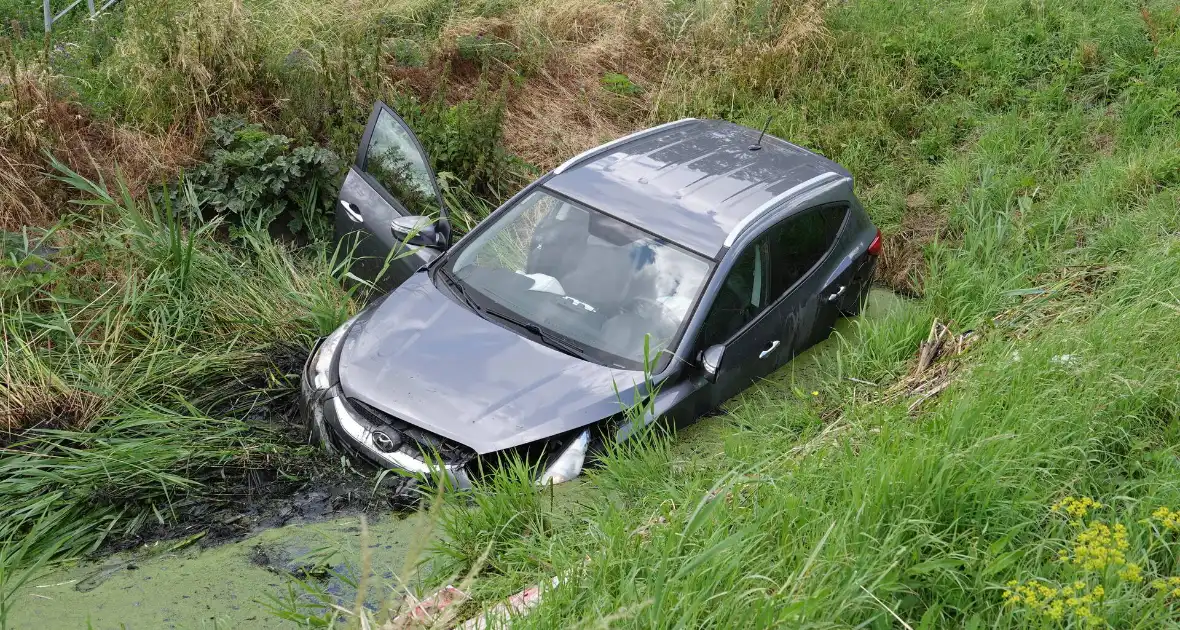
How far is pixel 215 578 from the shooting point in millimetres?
3846

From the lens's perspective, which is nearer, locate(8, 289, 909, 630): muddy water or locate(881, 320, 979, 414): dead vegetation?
locate(8, 289, 909, 630): muddy water

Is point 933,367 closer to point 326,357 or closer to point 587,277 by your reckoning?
point 587,277

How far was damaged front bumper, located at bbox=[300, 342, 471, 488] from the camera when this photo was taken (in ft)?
13.7

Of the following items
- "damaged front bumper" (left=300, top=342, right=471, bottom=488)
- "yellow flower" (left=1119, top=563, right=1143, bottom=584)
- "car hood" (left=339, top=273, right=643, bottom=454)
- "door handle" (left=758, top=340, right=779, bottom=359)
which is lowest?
"damaged front bumper" (left=300, top=342, right=471, bottom=488)

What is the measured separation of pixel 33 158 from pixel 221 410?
256 cm

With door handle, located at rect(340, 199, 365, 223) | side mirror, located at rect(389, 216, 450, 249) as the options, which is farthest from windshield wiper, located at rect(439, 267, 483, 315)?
door handle, located at rect(340, 199, 365, 223)

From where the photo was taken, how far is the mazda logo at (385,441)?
169 inches

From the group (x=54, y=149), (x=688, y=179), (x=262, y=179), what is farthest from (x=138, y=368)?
(x=688, y=179)

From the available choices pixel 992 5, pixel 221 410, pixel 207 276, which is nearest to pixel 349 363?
pixel 221 410

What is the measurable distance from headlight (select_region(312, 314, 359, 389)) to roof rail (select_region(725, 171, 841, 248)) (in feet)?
6.49

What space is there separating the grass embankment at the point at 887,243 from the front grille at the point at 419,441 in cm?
42

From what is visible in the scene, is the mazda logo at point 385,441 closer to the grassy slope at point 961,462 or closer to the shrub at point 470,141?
the grassy slope at point 961,462

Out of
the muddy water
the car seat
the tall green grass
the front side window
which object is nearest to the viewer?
the muddy water

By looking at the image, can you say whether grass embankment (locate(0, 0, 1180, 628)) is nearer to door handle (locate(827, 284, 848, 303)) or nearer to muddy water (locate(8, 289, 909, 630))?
door handle (locate(827, 284, 848, 303))
